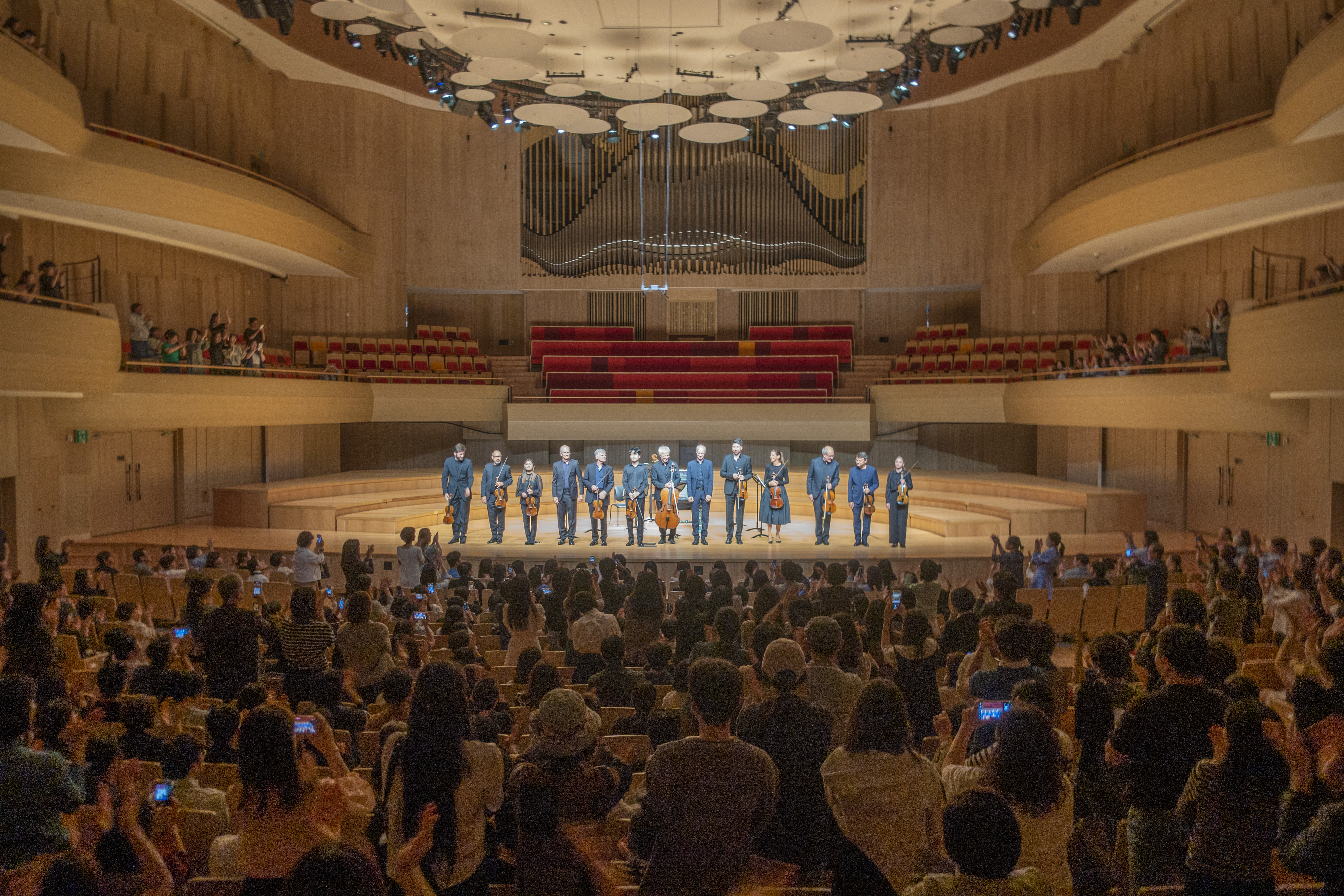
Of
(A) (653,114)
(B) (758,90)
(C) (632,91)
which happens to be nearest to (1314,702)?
(B) (758,90)

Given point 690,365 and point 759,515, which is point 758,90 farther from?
point 690,365

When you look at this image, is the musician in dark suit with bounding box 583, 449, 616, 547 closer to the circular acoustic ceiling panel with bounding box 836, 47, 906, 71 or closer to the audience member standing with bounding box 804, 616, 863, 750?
the circular acoustic ceiling panel with bounding box 836, 47, 906, 71

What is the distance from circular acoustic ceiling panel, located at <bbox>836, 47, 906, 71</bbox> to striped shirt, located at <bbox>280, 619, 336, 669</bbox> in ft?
33.8

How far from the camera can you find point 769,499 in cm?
1225

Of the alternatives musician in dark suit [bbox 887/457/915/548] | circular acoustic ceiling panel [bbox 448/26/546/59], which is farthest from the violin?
circular acoustic ceiling panel [bbox 448/26/546/59]

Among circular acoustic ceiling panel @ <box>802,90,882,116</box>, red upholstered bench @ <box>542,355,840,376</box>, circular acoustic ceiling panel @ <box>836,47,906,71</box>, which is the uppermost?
circular acoustic ceiling panel @ <box>836,47,906,71</box>

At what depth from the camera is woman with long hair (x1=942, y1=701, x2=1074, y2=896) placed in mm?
2314

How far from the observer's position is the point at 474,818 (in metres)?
2.63

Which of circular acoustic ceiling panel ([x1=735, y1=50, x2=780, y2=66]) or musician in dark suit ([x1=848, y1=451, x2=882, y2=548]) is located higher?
circular acoustic ceiling panel ([x1=735, y1=50, x2=780, y2=66])

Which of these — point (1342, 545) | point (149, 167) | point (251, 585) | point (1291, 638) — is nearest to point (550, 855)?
point (1291, 638)

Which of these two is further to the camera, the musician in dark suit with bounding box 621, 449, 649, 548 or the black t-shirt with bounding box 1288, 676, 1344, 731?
the musician in dark suit with bounding box 621, 449, 649, 548

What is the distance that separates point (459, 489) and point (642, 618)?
6981mm

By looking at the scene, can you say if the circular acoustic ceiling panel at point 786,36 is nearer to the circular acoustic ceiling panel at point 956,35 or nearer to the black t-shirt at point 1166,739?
the circular acoustic ceiling panel at point 956,35

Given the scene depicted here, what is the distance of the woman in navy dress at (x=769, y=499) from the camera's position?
12070mm
